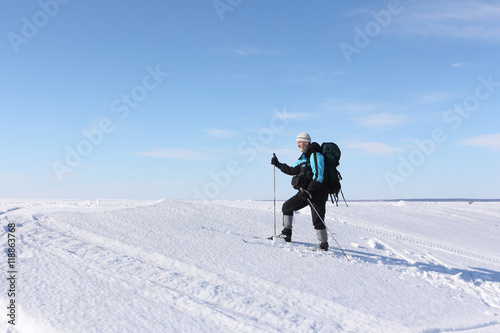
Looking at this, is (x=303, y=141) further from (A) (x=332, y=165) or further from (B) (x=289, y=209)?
(B) (x=289, y=209)

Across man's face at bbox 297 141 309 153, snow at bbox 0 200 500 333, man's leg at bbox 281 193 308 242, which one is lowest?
snow at bbox 0 200 500 333

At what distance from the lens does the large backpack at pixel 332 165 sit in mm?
6328

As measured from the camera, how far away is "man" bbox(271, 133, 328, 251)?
621cm

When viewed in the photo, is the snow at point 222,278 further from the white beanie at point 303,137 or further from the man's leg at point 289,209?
the white beanie at point 303,137

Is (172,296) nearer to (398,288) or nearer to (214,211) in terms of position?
(398,288)

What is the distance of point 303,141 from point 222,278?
2898 millimetres

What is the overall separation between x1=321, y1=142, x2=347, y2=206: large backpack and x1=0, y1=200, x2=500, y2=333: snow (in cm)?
107

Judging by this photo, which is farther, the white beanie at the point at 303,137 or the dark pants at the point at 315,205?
the white beanie at the point at 303,137

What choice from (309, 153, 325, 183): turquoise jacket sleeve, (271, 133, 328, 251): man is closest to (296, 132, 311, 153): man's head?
(271, 133, 328, 251): man

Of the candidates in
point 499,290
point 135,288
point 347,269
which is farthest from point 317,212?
point 135,288

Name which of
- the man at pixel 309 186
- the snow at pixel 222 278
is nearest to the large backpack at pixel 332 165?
the man at pixel 309 186

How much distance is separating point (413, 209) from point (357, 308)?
32.4 feet

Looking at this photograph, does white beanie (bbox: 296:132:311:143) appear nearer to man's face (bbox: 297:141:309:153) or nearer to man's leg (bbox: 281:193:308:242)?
man's face (bbox: 297:141:309:153)

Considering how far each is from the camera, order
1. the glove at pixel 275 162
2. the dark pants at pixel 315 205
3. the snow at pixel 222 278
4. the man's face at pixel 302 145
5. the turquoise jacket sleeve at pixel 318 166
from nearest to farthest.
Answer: the snow at pixel 222 278, the turquoise jacket sleeve at pixel 318 166, the dark pants at pixel 315 205, the man's face at pixel 302 145, the glove at pixel 275 162
